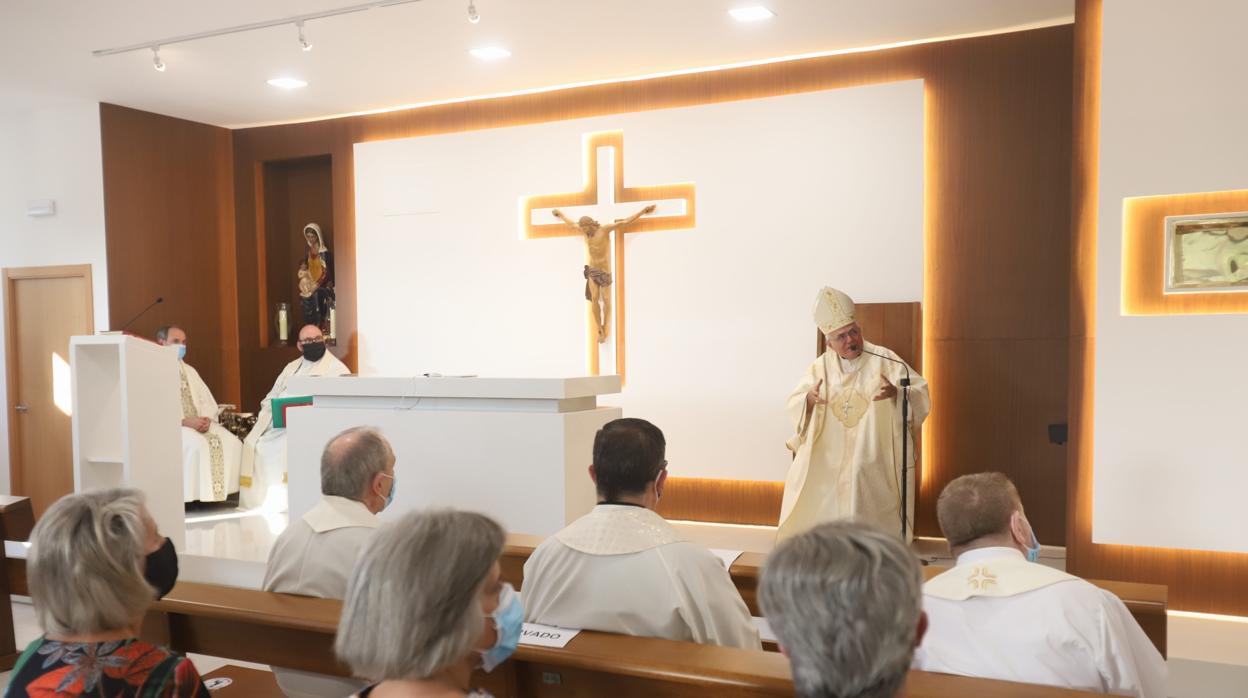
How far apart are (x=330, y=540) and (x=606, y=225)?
15.0ft

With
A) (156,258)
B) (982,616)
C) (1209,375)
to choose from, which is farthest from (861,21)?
(156,258)

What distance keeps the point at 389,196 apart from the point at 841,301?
3963mm

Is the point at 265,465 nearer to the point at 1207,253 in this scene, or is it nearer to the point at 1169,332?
the point at 1169,332

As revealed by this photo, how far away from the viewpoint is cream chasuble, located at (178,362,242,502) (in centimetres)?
692

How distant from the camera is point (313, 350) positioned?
7.54 metres

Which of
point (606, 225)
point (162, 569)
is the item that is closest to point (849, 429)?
point (606, 225)

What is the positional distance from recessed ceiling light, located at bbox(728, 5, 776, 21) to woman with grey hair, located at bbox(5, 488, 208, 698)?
4.51m

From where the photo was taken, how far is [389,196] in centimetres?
763

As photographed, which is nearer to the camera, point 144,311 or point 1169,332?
point 1169,332

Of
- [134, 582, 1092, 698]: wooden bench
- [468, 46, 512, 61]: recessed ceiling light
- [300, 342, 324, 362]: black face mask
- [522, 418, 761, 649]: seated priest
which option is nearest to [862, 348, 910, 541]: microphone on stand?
[468, 46, 512, 61]: recessed ceiling light

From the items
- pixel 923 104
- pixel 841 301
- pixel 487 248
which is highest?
pixel 923 104

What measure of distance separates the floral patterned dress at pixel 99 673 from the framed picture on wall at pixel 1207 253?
14.2ft

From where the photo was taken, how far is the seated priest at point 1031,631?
6.06 feet

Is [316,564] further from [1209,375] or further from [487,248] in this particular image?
[487,248]
